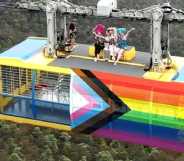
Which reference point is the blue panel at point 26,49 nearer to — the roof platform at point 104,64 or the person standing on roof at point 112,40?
the roof platform at point 104,64

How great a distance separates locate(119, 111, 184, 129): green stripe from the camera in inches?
495

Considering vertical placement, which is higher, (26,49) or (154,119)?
(26,49)

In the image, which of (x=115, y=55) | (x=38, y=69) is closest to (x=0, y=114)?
(x=38, y=69)

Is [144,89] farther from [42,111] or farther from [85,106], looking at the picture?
[42,111]

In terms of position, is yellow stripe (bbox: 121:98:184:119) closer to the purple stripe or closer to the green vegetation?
the purple stripe

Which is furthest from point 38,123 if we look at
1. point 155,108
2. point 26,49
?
point 155,108

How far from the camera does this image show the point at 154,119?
41.7ft

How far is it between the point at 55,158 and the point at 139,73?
65.2 feet

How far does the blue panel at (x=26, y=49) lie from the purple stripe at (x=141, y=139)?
94.0 inches

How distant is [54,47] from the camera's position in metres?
14.3

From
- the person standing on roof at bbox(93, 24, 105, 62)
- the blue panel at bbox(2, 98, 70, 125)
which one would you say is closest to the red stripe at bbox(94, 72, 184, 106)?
the person standing on roof at bbox(93, 24, 105, 62)

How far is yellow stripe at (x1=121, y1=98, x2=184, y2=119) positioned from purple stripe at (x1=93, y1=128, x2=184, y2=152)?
2.06ft

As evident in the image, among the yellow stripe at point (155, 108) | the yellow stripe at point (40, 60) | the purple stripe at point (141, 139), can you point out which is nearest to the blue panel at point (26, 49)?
the yellow stripe at point (40, 60)

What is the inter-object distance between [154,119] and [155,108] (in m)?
0.23
